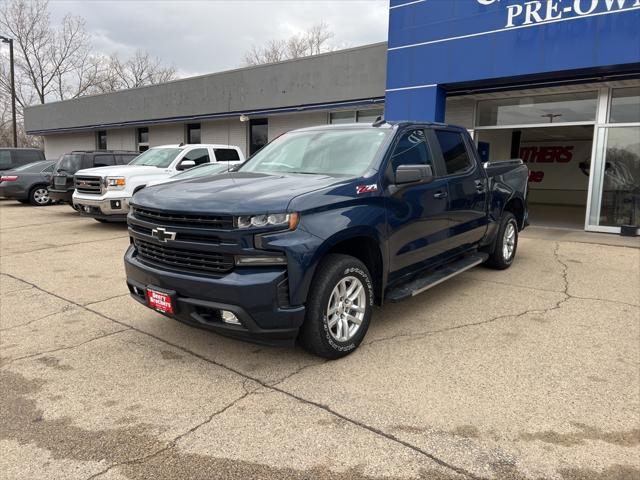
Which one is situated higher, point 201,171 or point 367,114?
point 367,114

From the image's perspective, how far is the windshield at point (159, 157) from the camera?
11.3 m

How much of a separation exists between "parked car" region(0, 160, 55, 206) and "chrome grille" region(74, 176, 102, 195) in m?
6.17

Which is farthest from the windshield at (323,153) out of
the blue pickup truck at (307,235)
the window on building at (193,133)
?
the window on building at (193,133)

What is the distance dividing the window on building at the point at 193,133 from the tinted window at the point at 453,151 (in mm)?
18299

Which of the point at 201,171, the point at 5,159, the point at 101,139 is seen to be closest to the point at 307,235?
the point at 201,171

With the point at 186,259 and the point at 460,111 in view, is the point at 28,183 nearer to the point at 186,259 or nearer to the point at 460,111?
the point at 460,111

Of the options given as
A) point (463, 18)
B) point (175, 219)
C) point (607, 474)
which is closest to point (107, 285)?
point (175, 219)

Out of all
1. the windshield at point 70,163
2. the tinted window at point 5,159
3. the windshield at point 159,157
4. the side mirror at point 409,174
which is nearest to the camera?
A: the side mirror at point 409,174

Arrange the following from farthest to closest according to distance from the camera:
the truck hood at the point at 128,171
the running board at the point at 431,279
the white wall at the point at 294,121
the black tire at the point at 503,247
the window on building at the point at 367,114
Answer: the white wall at the point at 294,121 < the window on building at the point at 367,114 < the truck hood at the point at 128,171 < the black tire at the point at 503,247 < the running board at the point at 431,279

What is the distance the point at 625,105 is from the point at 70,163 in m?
14.0

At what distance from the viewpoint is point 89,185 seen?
1030cm

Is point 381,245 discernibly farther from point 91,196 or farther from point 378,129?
point 91,196

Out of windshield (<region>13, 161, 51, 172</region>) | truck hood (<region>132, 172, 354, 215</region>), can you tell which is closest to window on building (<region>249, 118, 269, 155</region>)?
windshield (<region>13, 161, 51, 172</region>)

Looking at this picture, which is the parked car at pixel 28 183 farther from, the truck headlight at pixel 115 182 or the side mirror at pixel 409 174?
the side mirror at pixel 409 174
